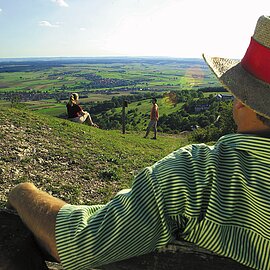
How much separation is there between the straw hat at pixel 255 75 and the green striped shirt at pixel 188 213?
15 cm

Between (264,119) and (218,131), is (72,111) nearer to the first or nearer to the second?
(218,131)

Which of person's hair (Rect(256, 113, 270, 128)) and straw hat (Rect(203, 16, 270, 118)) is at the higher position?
straw hat (Rect(203, 16, 270, 118))

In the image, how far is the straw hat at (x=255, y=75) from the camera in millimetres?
1268

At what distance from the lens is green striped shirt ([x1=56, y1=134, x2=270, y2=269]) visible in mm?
1128

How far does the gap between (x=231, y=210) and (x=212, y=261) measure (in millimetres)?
179

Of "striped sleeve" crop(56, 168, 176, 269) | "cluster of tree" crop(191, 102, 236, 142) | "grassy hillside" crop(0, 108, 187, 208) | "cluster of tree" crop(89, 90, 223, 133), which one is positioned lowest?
"cluster of tree" crop(89, 90, 223, 133)

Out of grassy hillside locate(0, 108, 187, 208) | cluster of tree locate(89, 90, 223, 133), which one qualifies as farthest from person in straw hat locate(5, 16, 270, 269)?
cluster of tree locate(89, 90, 223, 133)

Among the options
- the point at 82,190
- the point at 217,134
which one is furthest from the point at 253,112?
the point at 217,134

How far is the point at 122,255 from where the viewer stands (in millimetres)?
1136

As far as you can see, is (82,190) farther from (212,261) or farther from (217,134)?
(217,134)

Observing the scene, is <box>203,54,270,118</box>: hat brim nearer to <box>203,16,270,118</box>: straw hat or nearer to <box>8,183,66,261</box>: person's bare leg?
<box>203,16,270,118</box>: straw hat

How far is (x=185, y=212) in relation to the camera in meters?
1.18

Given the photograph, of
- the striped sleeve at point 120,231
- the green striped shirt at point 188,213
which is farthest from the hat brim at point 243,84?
the striped sleeve at point 120,231

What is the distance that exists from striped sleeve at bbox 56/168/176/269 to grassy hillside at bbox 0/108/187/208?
4864 millimetres
